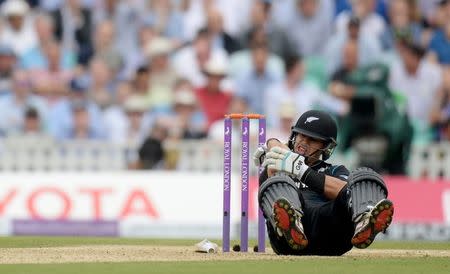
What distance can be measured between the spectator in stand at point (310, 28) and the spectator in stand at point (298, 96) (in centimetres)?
47

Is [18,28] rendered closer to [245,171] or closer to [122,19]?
[122,19]

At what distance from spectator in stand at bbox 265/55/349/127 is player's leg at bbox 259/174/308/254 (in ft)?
29.8

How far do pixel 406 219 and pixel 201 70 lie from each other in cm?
388

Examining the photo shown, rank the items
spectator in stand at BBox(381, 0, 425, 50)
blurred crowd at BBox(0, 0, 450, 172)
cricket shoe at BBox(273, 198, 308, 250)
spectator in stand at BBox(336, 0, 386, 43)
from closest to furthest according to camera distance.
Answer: cricket shoe at BBox(273, 198, 308, 250) → blurred crowd at BBox(0, 0, 450, 172) → spectator in stand at BBox(336, 0, 386, 43) → spectator in stand at BBox(381, 0, 425, 50)

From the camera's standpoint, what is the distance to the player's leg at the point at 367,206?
7930 mm

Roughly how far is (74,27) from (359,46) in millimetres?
4097

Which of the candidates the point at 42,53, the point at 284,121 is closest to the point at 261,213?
the point at 284,121

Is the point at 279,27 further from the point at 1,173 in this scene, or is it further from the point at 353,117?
the point at 1,173

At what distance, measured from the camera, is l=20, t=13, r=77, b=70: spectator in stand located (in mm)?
17812

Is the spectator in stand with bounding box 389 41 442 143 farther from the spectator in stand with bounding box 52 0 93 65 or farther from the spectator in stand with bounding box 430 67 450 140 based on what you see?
the spectator in stand with bounding box 52 0 93 65

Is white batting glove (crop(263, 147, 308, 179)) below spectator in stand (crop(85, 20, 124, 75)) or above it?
below

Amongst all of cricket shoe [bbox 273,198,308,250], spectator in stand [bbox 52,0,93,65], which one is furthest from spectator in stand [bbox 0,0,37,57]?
cricket shoe [bbox 273,198,308,250]

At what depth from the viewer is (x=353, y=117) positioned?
58.5 feet

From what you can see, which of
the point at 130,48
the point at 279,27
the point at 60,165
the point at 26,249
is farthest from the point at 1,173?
the point at 26,249
